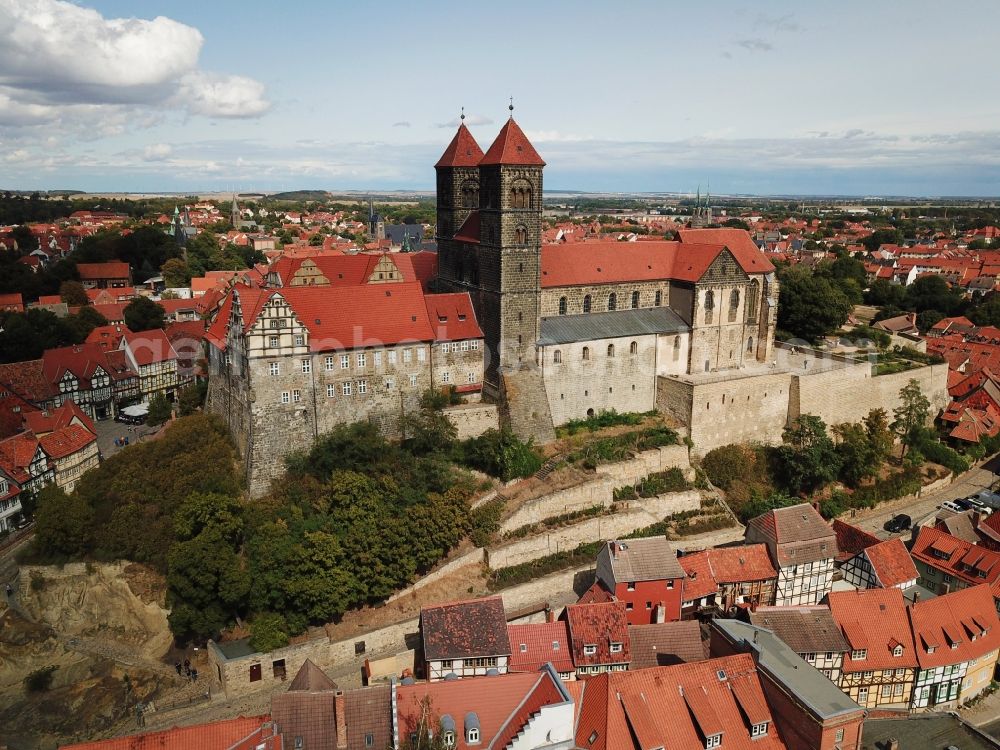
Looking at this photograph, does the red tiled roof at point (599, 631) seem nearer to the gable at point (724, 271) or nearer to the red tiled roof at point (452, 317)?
the red tiled roof at point (452, 317)

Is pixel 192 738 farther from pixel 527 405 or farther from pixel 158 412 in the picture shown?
pixel 158 412

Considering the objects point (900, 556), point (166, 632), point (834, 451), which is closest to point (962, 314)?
point (834, 451)

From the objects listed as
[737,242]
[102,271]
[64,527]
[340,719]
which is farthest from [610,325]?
[102,271]

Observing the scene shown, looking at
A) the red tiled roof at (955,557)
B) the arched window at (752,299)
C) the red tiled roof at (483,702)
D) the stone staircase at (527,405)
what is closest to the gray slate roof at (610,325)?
the stone staircase at (527,405)

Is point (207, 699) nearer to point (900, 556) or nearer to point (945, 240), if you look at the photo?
point (900, 556)

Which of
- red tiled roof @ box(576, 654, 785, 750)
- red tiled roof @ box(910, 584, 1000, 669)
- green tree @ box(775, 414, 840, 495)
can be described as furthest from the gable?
red tiled roof @ box(576, 654, 785, 750)

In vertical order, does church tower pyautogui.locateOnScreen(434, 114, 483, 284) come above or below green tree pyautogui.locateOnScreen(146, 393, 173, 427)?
above

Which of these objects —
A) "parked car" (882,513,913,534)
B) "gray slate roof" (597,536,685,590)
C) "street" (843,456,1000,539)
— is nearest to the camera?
"gray slate roof" (597,536,685,590)

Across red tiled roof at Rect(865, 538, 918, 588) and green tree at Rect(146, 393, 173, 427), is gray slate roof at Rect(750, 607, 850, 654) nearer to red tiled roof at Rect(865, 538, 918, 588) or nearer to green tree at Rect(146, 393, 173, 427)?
red tiled roof at Rect(865, 538, 918, 588)
